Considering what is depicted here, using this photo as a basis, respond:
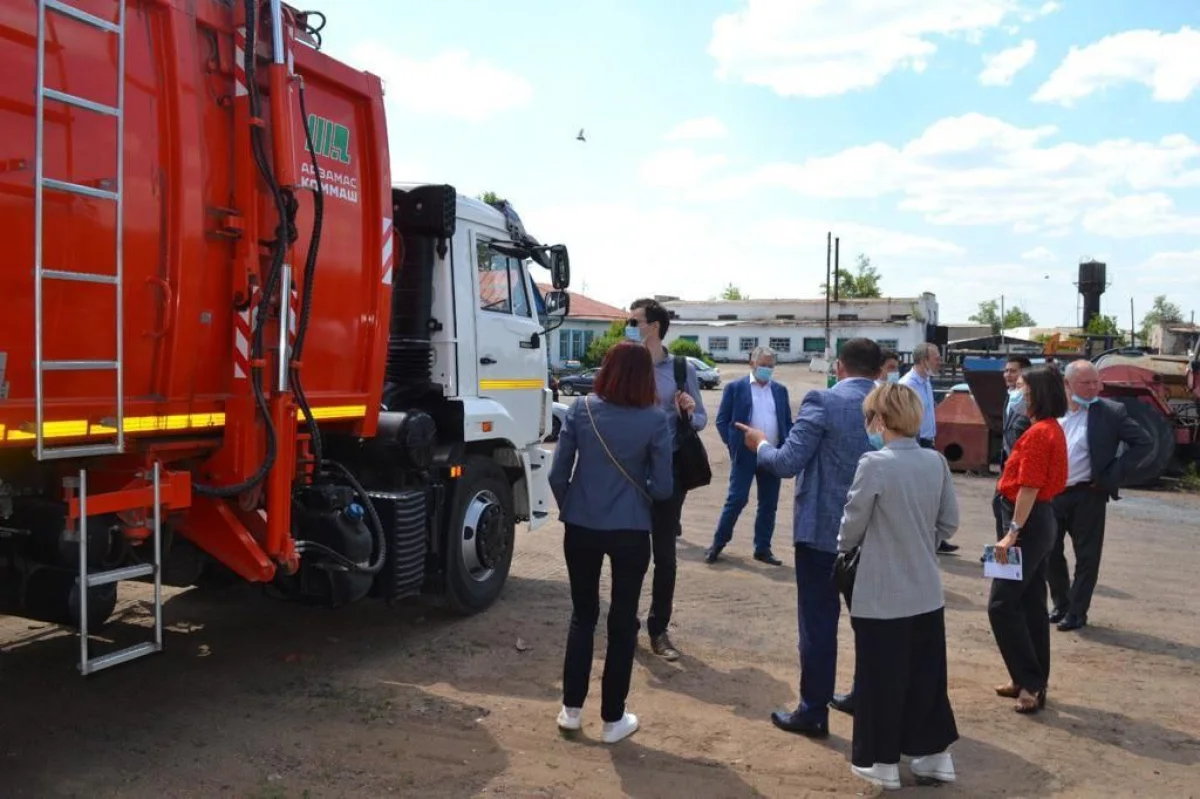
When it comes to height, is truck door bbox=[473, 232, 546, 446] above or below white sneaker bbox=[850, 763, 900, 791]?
above

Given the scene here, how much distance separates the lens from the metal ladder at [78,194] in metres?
3.50

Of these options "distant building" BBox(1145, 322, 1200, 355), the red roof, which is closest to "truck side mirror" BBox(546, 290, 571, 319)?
"distant building" BBox(1145, 322, 1200, 355)

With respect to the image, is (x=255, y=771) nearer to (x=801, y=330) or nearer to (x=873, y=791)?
(x=873, y=791)

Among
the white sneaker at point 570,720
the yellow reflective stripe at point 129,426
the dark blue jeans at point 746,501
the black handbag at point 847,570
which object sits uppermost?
the yellow reflective stripe at point 129,426

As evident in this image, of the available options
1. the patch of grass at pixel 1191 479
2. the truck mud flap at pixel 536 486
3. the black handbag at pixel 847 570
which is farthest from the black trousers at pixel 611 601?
the patch of grass at pixel 1191 479

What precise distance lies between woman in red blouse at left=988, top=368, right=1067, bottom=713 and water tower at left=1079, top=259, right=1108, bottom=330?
3884cm

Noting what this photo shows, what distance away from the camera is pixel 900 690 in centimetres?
400

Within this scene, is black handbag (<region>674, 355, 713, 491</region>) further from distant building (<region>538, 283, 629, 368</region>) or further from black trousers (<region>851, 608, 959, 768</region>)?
distant building (<region>538, 283, 629, 368</region>)

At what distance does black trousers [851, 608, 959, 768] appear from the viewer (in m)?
3.99

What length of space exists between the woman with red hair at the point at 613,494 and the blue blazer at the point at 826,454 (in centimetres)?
62

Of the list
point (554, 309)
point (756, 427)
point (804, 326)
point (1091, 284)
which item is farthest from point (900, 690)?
point (804, 326)

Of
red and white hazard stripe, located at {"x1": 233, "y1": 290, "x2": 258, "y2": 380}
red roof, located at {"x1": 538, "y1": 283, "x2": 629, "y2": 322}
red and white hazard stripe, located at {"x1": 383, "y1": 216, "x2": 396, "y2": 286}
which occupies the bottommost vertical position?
red and white hazard stripe, located at {"x1": 233, "y1": 290, "x2": 258, "y2": 380}

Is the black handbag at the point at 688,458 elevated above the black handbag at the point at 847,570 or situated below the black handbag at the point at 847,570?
above

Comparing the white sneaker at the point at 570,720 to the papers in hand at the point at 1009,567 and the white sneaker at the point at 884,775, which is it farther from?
the papers in hand at the point at 1009,567
